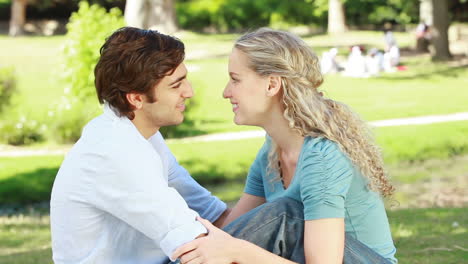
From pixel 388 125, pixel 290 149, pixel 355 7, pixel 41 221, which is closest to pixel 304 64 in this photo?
pixel 290 149

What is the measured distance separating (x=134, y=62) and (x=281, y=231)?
0.79 meters

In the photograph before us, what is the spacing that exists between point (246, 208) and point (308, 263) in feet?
2.54

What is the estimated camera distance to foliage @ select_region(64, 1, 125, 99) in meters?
11.5

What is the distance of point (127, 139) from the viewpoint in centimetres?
278

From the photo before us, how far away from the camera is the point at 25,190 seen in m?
8.56

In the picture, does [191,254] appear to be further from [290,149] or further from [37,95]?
[37,95]

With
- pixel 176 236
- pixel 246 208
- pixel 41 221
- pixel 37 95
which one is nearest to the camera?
pixel 176 236

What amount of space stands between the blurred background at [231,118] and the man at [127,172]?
2.88ft

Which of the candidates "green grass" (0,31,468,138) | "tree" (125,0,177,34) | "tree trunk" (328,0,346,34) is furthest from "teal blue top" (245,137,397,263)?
"tree trunk" (328,0,346,34)

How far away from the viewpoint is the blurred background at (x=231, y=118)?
645 centimetres

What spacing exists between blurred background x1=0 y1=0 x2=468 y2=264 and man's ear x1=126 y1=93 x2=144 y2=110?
924mm

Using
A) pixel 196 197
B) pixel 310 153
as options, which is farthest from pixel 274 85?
pixel 196 197

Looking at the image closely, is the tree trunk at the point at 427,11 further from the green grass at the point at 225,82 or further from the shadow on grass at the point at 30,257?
the shadow on grass at the point at 30,257

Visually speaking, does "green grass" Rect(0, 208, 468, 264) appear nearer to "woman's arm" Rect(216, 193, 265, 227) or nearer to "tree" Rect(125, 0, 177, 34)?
"woman's arm" Rect(216, 193, 265, 227)
